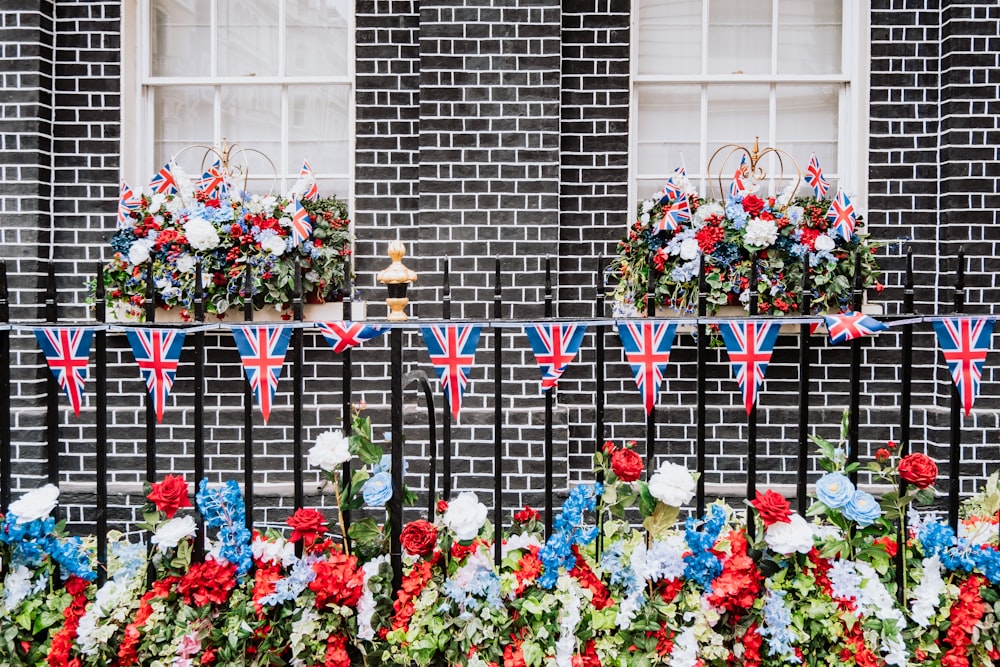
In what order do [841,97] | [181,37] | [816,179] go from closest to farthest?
[816,179] < [841,97] < [181,37]

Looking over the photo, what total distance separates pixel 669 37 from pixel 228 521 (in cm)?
427

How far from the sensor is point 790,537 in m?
2.54

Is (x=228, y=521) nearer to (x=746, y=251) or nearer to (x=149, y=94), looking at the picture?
(x=746, y=251)

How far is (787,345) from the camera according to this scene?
505 cm

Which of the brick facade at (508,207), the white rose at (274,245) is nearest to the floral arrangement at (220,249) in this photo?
the white rose at (274,245)

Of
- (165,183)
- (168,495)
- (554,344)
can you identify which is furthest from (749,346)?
(165,183)

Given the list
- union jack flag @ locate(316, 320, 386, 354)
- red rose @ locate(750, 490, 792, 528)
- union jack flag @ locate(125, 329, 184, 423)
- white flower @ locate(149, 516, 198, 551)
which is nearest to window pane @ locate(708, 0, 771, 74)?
red rose @ locate(750, 490, 792, 528)

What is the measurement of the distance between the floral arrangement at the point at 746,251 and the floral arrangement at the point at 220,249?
197 centimetres

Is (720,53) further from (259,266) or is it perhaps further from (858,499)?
(858,499)

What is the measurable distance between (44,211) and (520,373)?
329 centimetres

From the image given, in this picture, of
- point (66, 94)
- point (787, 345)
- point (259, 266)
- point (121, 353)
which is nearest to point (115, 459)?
point (121, 353)

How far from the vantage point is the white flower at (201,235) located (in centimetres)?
469

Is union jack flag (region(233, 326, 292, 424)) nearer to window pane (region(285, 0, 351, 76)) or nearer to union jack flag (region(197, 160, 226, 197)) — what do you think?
union jack flag (region(197, 160, 226, 197))

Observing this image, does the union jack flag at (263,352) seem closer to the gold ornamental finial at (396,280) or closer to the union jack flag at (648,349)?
the gold ornamental finial at (396,280)
